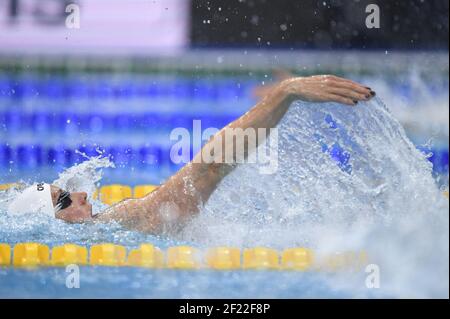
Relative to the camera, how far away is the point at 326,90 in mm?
2641

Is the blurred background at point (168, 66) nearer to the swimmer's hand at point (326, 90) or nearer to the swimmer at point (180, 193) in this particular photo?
the swimmer at point (180, 193)

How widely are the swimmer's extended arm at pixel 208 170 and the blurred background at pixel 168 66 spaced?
5.36ft

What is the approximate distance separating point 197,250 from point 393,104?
249 cm

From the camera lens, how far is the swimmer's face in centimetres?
306

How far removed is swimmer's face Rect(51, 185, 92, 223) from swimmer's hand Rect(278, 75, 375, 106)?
914mm

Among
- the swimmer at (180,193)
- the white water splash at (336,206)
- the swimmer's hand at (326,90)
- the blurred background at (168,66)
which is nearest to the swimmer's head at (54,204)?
the swimmer at (180,193)

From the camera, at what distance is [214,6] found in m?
4.99

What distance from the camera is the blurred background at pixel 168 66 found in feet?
15.9

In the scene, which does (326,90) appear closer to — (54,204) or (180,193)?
(180,193)

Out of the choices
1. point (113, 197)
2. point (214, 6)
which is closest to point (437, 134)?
point (214, 6)

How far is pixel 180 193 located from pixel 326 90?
717 mm

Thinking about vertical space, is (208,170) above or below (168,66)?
below

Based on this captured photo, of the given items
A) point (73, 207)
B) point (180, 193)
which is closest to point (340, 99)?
point (180, 193)

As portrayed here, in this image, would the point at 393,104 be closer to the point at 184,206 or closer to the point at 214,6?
the point at 214,6
